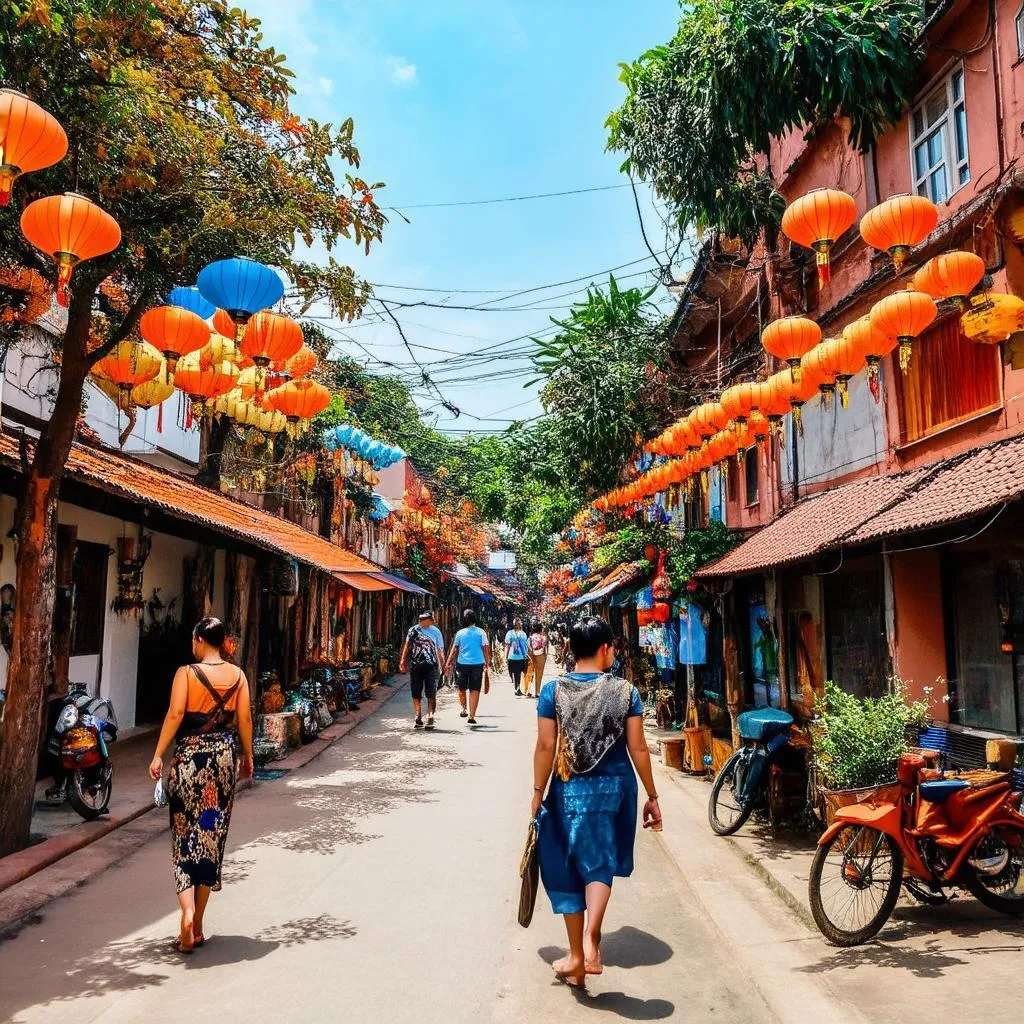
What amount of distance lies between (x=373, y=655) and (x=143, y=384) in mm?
16750

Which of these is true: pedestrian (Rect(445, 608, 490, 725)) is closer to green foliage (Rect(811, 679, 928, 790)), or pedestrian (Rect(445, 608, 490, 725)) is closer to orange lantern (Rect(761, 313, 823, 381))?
orange lantern (Rect(761, 313, 823, 381))

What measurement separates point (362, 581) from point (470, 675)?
523cm

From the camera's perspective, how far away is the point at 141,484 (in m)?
10.1

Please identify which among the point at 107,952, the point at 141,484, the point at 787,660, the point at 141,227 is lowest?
the point at 107,952

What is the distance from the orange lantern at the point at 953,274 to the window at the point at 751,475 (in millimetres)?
7471

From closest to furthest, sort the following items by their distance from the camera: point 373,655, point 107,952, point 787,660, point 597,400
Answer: point 107,952 → point 787,660 → point 597,400 → point 373,655

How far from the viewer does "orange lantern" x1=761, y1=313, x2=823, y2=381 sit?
845cm

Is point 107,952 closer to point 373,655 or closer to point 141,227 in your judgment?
point 141,227

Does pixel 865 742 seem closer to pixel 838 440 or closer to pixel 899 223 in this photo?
pixel 899 223

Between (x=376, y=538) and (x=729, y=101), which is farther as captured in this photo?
(x=376, y=538)

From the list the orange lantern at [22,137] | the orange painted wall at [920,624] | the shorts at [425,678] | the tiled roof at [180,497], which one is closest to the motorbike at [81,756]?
the tiled roof at [180,497]

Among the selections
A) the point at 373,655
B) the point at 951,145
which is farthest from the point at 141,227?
the point at 373,655

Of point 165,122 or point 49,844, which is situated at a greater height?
point 165,122

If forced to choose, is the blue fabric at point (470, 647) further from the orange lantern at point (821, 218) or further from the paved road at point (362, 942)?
the orange lantern at point (821, 218)
